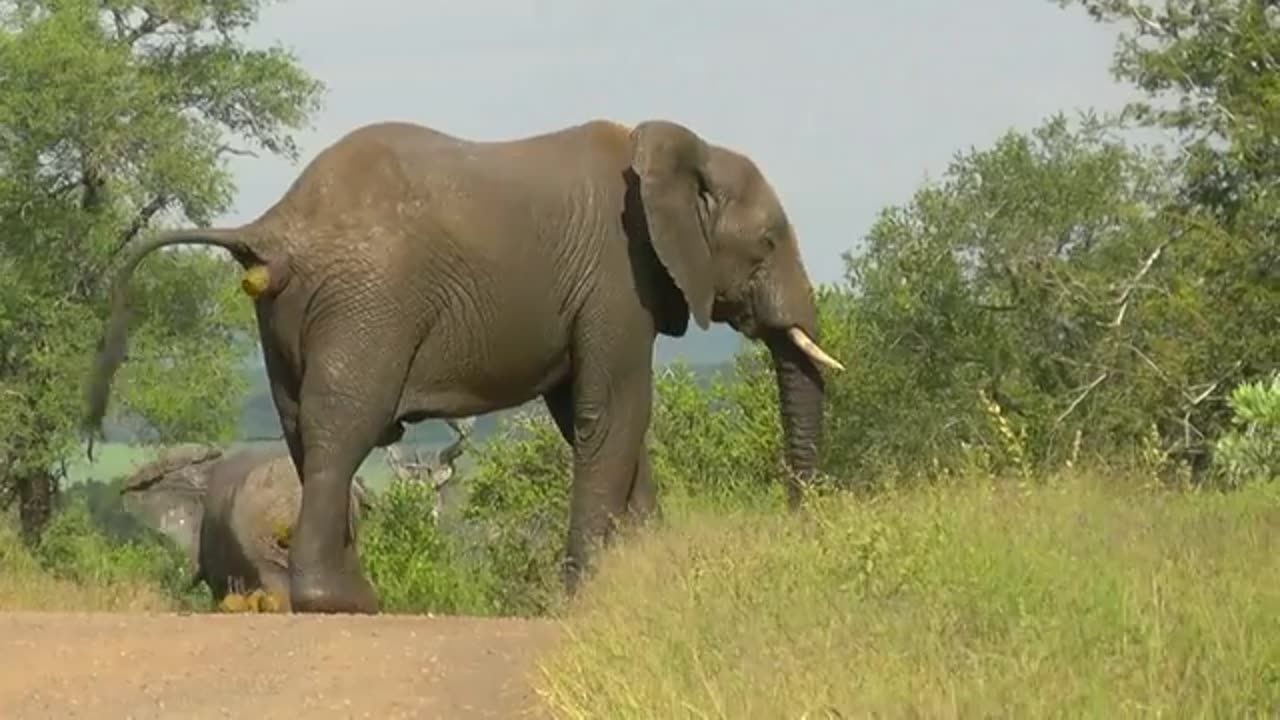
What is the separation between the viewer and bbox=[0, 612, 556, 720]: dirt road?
8641mm

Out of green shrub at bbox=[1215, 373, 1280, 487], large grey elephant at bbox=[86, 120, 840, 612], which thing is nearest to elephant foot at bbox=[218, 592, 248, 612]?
large grey elephant at bbox=[86, 120, 840, 612]

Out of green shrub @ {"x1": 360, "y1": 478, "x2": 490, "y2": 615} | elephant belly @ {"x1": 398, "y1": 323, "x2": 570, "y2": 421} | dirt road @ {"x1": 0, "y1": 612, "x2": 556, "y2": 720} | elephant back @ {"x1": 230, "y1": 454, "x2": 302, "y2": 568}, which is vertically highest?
elephant belly @ {"x1": 398, "y1": 323, "x2": 570, "y2": 421}

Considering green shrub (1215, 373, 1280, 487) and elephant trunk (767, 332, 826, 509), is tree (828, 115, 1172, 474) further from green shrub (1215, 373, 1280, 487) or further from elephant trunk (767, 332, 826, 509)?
green shrub (1215, 373, 1280, 487)

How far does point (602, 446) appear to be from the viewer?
1317 cm

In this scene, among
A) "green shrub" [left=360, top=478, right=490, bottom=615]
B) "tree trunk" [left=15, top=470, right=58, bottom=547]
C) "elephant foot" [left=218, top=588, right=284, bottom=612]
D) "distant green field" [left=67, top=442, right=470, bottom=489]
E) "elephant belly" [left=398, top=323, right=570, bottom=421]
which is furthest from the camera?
"tree trunk" [left=15, top=470, right=58, bottom=547]

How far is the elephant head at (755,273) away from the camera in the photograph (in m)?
13.7

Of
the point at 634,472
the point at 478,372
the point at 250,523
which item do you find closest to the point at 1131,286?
the point at 250,523

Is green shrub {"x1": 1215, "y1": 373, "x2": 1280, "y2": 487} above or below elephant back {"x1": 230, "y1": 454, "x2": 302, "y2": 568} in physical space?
above

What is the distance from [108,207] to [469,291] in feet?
43.8

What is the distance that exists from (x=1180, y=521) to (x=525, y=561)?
1525 cm

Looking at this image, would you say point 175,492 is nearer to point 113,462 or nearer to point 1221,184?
point 113,462

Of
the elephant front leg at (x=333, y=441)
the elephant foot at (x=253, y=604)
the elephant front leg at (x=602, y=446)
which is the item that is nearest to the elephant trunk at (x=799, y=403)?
the elephant front leg at (x=602, y=446)

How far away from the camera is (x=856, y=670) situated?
6.72m

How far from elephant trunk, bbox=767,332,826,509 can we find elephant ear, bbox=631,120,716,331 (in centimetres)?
78
